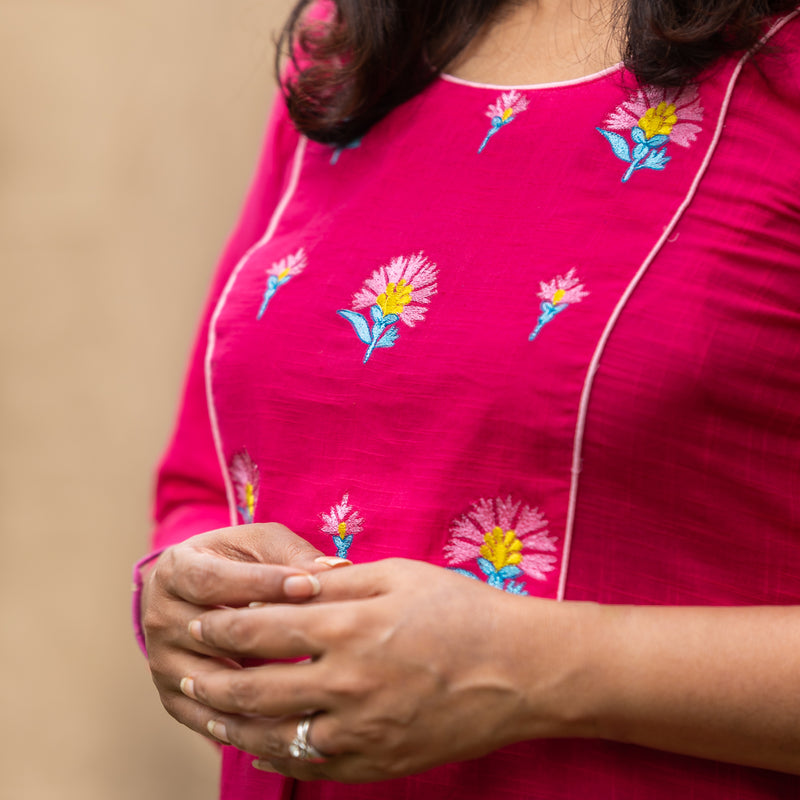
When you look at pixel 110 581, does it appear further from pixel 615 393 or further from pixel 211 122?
pixel 615 393

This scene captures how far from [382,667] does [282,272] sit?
0.39 m

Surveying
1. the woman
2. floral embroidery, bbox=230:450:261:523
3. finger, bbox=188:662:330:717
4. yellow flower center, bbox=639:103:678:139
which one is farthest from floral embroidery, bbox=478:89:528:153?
finger, bbox=188:662:330:717

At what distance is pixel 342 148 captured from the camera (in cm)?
90

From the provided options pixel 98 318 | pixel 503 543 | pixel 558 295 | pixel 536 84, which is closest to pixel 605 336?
pixel 558 295

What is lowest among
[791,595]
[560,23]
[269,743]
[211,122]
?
[269,743]

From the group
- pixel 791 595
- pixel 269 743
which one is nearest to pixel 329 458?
pixel 269 743

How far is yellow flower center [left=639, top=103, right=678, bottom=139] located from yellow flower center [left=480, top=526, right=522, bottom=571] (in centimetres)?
31

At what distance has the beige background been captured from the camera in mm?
1912

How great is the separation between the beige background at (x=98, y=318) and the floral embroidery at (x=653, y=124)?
131 cm

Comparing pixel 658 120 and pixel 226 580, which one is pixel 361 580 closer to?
pixel 226 580

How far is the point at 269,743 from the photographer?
617 mm

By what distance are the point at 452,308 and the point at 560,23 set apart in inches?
11.5

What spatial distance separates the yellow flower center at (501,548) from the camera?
672 mm

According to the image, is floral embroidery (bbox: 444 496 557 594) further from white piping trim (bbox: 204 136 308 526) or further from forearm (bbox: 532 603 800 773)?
white piping trim (bbox: 204 136 308 526)
